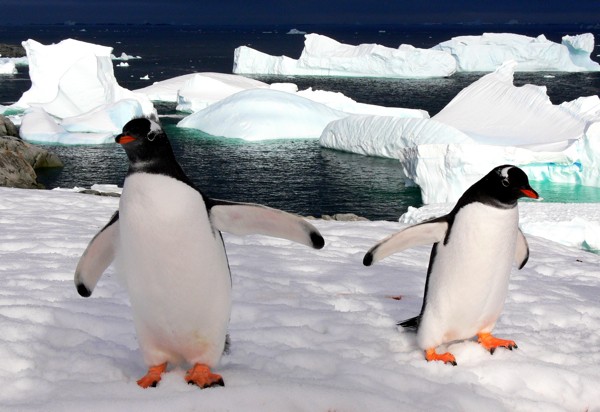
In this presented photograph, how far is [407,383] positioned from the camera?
9.06 ft

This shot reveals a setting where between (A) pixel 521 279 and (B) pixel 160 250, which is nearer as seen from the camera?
(B) pixel 160 250

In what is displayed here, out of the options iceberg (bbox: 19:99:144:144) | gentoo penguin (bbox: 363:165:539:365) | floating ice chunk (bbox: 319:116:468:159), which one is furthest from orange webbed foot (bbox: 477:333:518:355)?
iceberg (bbox: 19:99:144:144)

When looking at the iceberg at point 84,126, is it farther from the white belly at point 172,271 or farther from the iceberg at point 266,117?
the white belly at point 172,271

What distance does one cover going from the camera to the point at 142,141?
8.04 ft

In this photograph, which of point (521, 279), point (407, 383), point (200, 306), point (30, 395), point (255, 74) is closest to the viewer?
point (30, 395)

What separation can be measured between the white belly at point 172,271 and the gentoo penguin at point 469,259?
0.70 meters

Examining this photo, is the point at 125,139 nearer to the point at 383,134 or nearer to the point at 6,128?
the point at 383,134

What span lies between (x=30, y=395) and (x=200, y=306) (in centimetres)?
64

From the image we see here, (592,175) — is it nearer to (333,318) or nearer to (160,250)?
(333,318)

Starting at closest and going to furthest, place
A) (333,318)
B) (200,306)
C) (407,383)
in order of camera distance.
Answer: (200,306) → (407,383) → (333,318)

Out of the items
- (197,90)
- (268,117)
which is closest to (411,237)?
(268,117)

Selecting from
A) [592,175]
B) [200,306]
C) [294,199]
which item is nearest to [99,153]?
[294,199]

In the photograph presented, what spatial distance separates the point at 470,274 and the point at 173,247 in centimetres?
130

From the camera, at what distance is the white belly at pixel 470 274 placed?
2996 millimetres
